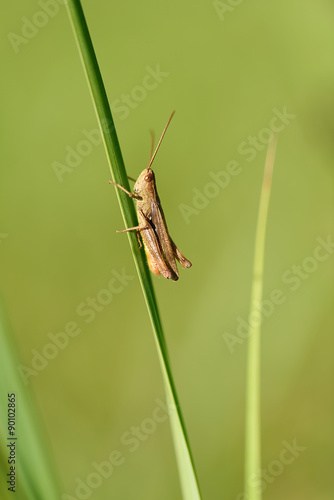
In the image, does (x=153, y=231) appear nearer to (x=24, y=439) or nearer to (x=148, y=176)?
(x=148, y=176)

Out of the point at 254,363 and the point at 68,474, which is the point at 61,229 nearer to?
the point at 68,474

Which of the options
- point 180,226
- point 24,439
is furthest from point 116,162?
point 180,226

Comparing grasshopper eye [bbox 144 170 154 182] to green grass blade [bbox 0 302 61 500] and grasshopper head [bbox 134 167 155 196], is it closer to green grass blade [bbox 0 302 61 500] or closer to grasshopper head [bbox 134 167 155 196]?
grasshopper head [bbox 134 167 155 196]

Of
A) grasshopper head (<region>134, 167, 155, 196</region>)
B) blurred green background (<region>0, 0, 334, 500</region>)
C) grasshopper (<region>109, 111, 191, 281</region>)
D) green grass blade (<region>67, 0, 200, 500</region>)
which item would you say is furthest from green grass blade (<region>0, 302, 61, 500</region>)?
blurred green background (<region>0, 0, 334, 500</region>)

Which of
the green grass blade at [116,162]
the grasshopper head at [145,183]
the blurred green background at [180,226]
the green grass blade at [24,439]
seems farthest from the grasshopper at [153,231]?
the green grass blade at [24,439]

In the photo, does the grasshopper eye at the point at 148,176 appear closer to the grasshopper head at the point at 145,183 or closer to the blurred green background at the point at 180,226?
the grasshopper head at the point at 145,183

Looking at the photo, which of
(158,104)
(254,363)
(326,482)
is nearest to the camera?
(254,363)


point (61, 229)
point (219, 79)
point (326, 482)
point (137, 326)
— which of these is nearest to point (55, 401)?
point (137, 326)
